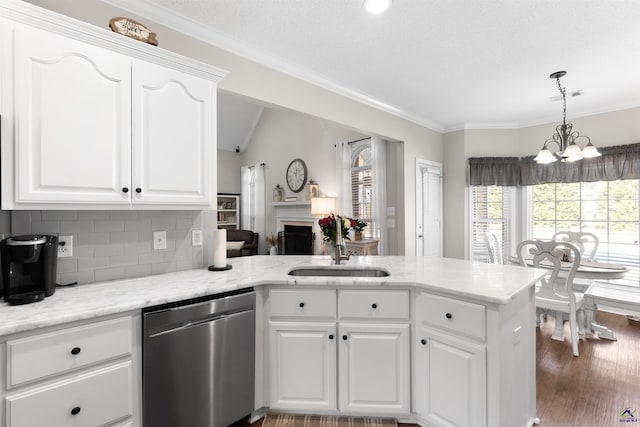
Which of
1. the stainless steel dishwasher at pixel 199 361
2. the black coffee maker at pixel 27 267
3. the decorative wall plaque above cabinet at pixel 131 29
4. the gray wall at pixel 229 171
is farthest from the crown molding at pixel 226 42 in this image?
the gray wall at pixel 229 171

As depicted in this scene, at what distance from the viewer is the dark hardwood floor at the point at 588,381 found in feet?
6.67

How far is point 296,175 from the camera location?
20.5 feet

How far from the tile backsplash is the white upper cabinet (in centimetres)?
30

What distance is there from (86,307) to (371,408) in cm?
163

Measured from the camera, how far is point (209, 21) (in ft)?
7.54

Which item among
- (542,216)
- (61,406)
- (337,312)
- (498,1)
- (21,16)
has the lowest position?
(61,406)

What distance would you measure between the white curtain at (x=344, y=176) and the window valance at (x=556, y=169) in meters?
1.87

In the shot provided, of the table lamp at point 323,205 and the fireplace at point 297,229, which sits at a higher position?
the table lamp at point 323,205

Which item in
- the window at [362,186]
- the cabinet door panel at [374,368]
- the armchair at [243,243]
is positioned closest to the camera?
the cabinet door panel at [374,368]

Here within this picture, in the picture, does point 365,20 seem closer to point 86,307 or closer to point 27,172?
point 27,172

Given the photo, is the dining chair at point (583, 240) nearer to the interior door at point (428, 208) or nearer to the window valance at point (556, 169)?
the window valance at point (556, 169)

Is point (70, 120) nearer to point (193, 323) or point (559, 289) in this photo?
point (193, 323)

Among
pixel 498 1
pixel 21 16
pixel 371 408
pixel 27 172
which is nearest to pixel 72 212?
pixel 27 172

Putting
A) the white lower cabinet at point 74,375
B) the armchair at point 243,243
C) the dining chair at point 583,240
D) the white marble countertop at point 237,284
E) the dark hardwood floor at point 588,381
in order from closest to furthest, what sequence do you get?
the white lower cabinet at point 74,375 → the white marble countertop at point 237,284 → the dark hardwood floor at point 588,381 → the dining chair at point 583,240 → the armchair at point 243,243
